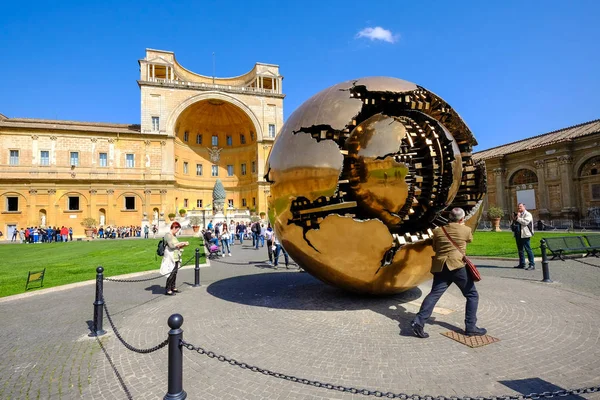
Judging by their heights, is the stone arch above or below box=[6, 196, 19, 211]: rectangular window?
above

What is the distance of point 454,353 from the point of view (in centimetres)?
406

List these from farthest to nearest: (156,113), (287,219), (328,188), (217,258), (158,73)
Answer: (158,73)
(156,113)
(217,258)
(287,219)
(328,188)

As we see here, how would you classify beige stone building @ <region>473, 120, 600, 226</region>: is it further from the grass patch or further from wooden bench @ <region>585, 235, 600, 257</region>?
wooden bench @ <region>585, 235, 600, 257</region>

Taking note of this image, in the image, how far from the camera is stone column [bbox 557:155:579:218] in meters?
30.5

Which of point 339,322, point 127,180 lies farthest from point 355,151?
point 127,180

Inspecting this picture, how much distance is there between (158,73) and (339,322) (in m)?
Result: 54.2

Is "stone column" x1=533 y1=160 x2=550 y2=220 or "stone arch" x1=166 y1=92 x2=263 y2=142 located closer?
"stone column" x1=533 y1=160 x2=550 y2=220

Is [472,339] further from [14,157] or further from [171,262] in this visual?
[14,157]

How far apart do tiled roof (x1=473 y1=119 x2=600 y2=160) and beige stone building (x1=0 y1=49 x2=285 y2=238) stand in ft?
103

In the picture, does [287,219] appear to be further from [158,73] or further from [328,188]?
[158,73]

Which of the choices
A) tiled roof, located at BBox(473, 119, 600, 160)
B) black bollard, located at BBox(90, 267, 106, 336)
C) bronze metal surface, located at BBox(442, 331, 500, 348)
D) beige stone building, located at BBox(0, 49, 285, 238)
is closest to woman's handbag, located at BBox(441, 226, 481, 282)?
bronze metal surface, located at BBox(442, 331, 500, 348)

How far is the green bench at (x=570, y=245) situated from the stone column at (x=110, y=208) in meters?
45.9

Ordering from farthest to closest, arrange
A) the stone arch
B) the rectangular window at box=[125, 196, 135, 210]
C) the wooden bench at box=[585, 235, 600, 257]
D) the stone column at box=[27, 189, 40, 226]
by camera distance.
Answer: the stone arch → the rectangular window at box=[125, 196, 135, 210] → the stone column at box=[27, 189, 40, 226] → the wooden bench at box=[585, 235, 600, 257]

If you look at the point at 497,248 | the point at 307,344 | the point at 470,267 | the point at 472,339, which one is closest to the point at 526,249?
the point at 497,248
